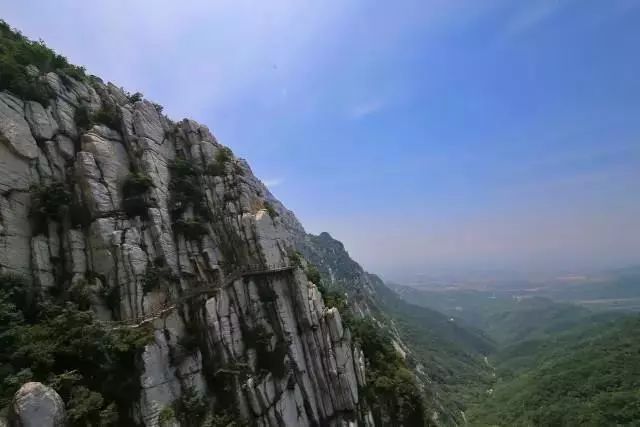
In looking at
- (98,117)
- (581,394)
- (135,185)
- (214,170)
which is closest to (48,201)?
(135,185)

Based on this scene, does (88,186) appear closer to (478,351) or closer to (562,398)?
(562,398)

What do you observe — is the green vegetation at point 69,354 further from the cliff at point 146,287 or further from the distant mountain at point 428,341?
the distant mountain at point 428,341

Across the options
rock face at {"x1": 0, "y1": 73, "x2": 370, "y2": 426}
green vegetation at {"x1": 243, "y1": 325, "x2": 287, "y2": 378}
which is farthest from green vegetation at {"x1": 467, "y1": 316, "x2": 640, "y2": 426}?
green vegetation at {"x1": 243, "y1": 325, "x2": 287, "y2": 378}

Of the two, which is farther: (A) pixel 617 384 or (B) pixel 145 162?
(A) pixel 617 384

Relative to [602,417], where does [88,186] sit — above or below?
above

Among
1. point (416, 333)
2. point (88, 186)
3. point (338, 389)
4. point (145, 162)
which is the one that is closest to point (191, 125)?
point (145, 162)
